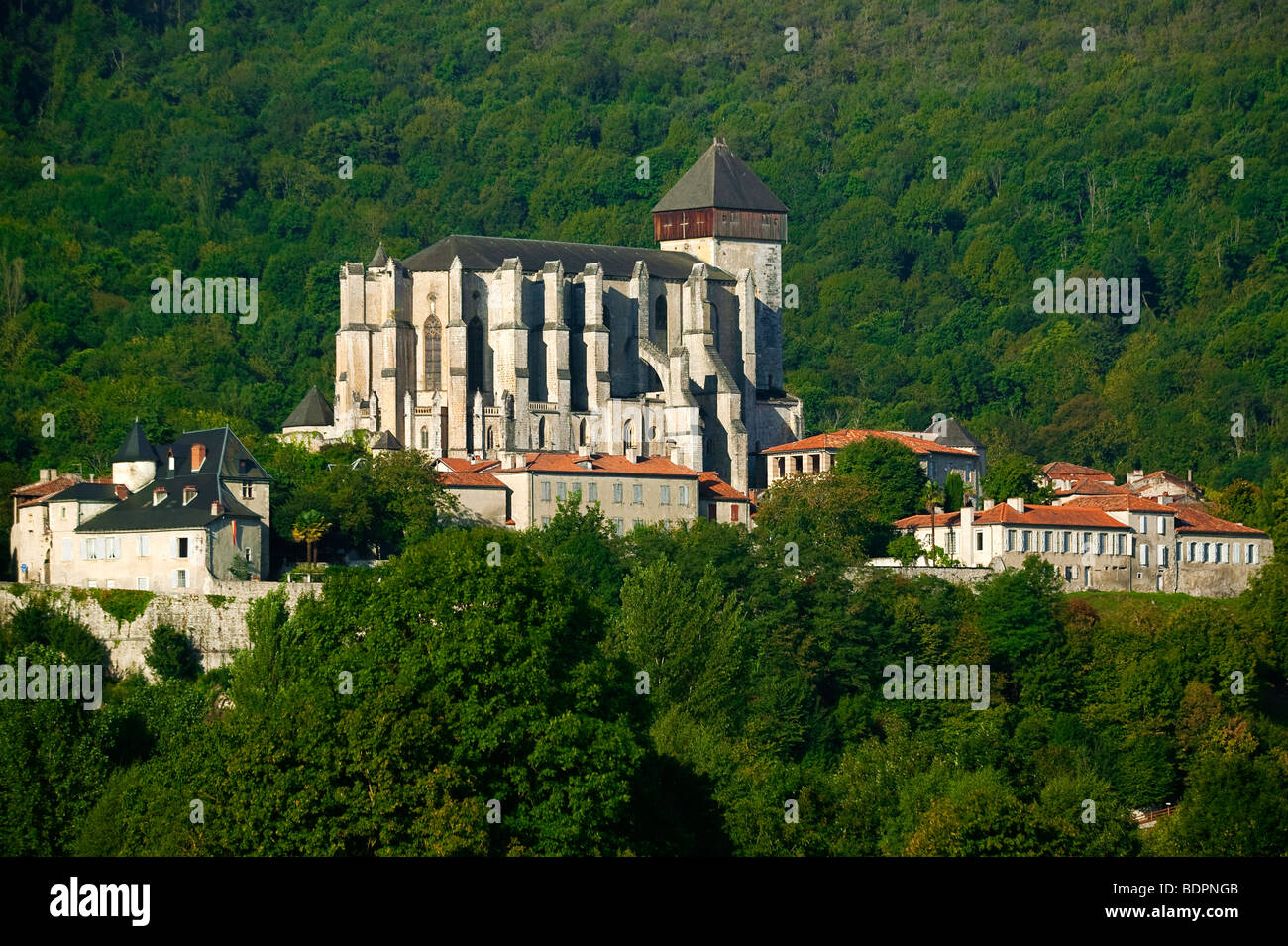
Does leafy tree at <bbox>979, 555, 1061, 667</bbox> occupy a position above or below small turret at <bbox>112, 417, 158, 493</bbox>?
below

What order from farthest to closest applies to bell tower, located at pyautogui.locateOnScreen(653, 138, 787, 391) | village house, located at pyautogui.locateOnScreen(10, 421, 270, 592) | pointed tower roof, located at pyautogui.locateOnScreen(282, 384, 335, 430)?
1. bell tower, located at pyautogui.locateOnScreen(653, 138, 787, 391)
2. pointed tower roof, located at pyautogui.locateOnScreen(282, 384, 335, 430)
3. village house, located at pyautogui.locateOnScreen(10, 421, 270, 592)

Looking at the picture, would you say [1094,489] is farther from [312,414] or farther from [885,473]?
[312,414]

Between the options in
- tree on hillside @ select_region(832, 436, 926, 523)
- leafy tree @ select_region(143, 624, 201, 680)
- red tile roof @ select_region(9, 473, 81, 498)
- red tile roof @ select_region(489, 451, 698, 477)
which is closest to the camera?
leafy tree @ select_region(143, 624, 201, 680)

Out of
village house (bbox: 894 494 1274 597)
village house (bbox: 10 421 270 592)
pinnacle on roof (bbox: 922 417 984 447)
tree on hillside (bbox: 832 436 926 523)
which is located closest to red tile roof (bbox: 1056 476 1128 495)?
pinnacle on roof (bbox: 922 417 984 447)

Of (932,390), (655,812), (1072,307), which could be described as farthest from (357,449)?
(1072,307)

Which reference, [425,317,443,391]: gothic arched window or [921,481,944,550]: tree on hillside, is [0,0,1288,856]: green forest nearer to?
[921,481,944,550]: tree on hillside

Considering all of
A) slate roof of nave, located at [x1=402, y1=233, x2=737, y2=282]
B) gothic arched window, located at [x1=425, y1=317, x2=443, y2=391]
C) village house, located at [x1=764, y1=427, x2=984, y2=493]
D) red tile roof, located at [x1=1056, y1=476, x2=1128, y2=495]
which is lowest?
red tile roof, located at [x1=1056, y1=476, x2=1128, y2=495]

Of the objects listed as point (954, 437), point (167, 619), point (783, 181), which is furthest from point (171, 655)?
point (783, 181)

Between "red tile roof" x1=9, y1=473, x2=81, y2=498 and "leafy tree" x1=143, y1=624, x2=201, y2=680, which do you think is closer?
"leafy tree" x1=143, y1=624, x2=201, y2=680
